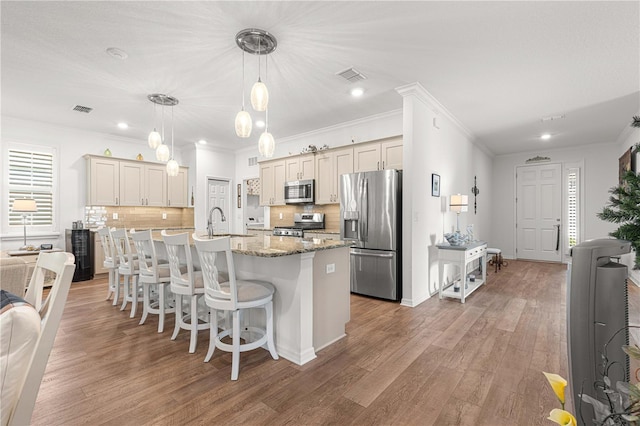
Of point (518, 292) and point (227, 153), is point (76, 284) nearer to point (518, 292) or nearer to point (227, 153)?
point (227, 153)

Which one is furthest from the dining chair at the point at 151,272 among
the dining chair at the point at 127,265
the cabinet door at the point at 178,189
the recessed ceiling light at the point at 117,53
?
the cabinet door at the point at 178,189

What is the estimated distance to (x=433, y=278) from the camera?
4586 mm

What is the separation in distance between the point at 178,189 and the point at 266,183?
2164 mm

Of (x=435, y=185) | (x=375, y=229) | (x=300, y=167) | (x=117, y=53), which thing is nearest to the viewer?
(x=117, y=53)

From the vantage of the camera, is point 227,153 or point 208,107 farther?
point 227,153

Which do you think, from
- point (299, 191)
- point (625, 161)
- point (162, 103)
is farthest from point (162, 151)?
point (625, 161)

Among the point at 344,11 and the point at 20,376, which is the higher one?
the point at 344,11

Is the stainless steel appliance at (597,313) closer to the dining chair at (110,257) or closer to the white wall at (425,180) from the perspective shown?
the white wall at (425,180)

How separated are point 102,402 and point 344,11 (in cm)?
331

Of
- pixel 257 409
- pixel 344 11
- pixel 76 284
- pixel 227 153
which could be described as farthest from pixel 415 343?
pixel 227 153

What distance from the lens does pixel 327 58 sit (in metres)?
3.16

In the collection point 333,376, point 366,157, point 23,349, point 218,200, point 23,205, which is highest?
point 366,157

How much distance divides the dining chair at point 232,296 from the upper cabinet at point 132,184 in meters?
4.86

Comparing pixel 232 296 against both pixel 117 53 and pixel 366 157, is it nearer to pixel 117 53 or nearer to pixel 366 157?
pixel 117 53
